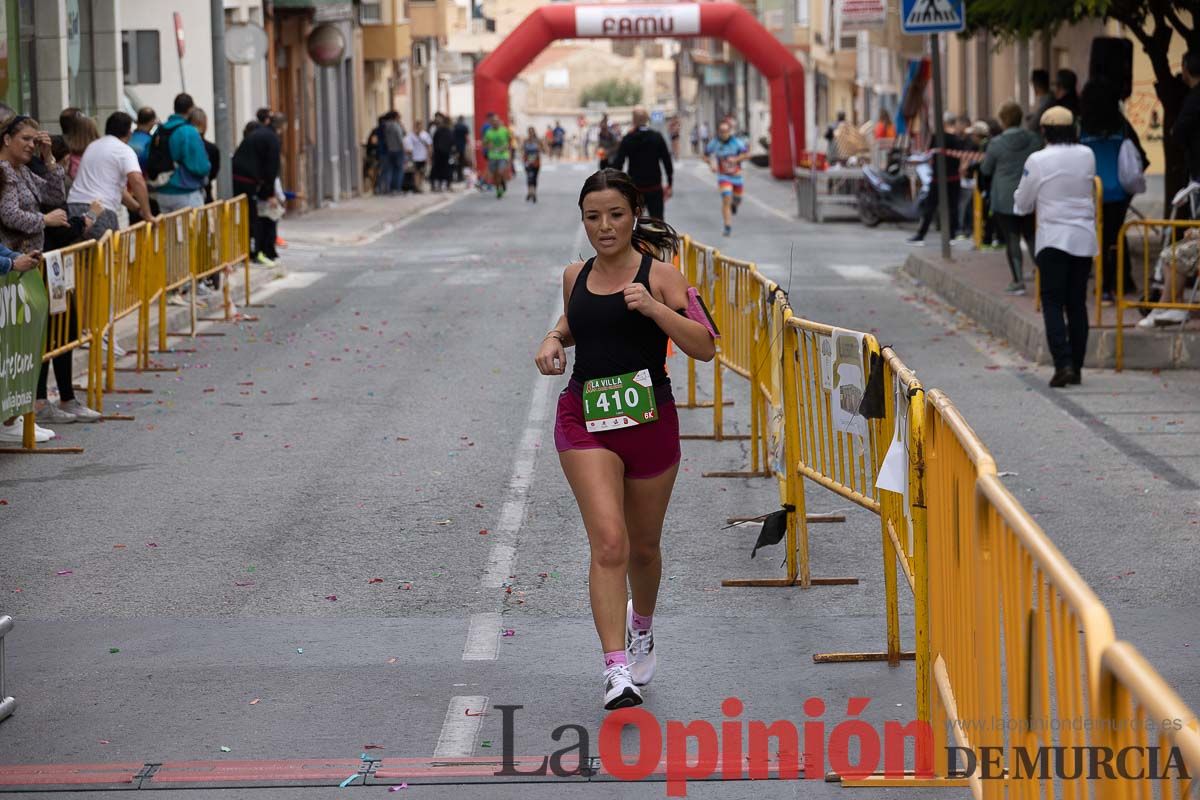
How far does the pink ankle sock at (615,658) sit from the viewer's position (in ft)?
19.9

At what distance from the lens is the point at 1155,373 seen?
14.0 meters

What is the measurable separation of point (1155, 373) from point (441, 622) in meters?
8.25

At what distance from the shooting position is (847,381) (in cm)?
664

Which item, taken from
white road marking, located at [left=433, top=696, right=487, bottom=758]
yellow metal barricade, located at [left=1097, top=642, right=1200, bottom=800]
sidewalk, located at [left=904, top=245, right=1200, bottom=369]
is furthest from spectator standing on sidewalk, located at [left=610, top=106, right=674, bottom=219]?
yellow metal barricade, located at [left=1097, top=642, right=1200, bottom=800]

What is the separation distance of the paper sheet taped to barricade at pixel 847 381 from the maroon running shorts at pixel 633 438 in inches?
25.6

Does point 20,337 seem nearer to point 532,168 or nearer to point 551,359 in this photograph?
point 551,359

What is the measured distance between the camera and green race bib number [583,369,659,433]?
6.17 m

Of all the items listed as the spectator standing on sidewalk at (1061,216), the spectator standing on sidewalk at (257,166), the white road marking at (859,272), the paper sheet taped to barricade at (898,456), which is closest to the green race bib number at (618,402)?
the paper sheet taped to barricade at (898,456)

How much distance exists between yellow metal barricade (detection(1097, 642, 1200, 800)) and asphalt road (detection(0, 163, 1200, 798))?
92.3 inches

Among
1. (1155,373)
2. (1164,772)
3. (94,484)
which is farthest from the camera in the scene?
(1155,373)

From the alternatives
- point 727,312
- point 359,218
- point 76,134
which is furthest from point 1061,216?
point 359,218

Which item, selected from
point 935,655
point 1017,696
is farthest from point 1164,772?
point 935,655

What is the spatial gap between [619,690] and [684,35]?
44211mm

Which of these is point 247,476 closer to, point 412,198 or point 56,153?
point 56,153
